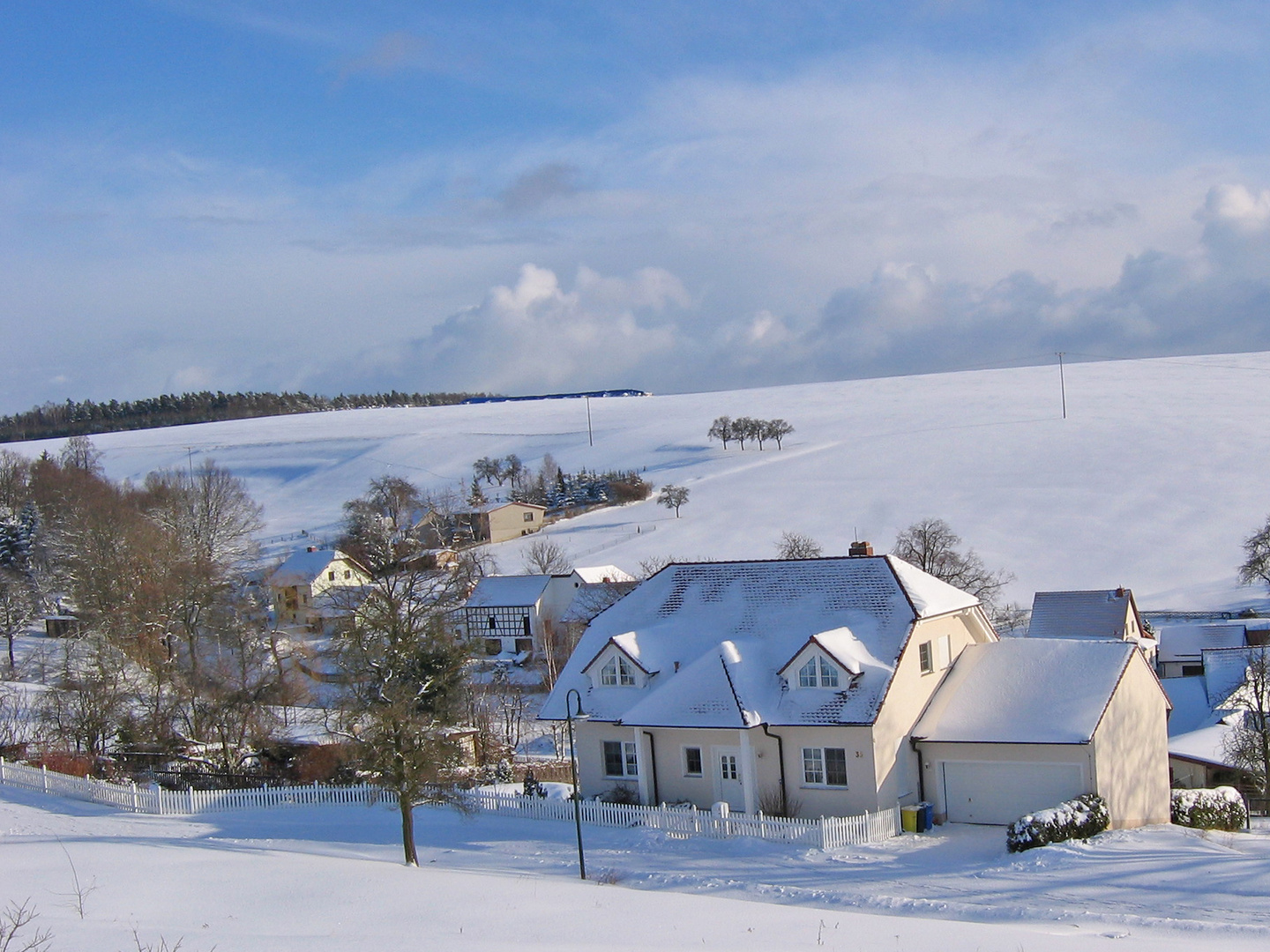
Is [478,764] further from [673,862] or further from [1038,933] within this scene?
[1038,933]

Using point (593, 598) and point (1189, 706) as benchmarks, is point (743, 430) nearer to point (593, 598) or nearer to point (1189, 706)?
point (593, 598)

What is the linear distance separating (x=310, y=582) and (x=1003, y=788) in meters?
65.3

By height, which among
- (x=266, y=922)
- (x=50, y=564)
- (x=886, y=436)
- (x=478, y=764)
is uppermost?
(x=886, y=436)

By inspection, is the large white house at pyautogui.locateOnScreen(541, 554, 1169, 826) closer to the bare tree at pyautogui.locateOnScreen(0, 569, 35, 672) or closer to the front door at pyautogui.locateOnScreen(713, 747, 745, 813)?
the front door at pyautogui.locateOnScreen(713, 747, 745, 813)

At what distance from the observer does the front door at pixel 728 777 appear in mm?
27156

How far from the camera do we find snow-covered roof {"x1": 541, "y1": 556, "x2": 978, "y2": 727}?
86.9ft

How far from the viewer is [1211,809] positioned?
27.8 m

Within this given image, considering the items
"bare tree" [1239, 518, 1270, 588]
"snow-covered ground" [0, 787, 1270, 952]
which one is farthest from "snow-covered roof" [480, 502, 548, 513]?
"snow-covered ground" [0, 787, 1270, 952]

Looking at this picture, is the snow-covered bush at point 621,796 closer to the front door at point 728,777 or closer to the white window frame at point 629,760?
the white window frame at point 629,760

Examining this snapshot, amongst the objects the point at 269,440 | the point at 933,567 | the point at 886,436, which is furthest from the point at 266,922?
the point at 269,440

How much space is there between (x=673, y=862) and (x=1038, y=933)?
9.33 meters

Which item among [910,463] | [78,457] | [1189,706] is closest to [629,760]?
[1189,706]

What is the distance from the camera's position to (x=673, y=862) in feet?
74.4

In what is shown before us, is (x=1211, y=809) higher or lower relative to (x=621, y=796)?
lower
